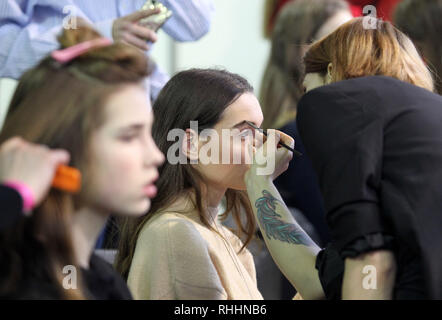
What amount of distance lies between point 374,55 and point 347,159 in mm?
268

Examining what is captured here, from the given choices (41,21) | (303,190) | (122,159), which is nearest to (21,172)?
(122,159)

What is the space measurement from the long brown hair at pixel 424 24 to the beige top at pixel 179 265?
104cm

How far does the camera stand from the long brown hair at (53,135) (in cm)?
90

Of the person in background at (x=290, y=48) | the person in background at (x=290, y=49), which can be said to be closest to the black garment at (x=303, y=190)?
the person in background at (x=290, y=49)

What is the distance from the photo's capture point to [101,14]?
1750 mm

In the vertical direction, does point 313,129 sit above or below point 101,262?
above

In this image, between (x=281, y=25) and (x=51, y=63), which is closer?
(x=51, y=63)

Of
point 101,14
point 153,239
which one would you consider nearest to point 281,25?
point 101,14

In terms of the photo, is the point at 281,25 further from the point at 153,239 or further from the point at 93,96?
the point at 93,96

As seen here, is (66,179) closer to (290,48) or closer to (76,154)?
(76,154)

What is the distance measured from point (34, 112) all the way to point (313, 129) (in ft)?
1.55

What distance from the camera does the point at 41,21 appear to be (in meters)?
1.72

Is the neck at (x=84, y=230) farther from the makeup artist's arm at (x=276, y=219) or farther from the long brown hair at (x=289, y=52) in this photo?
the long brown hair at (x=289, y=52)
